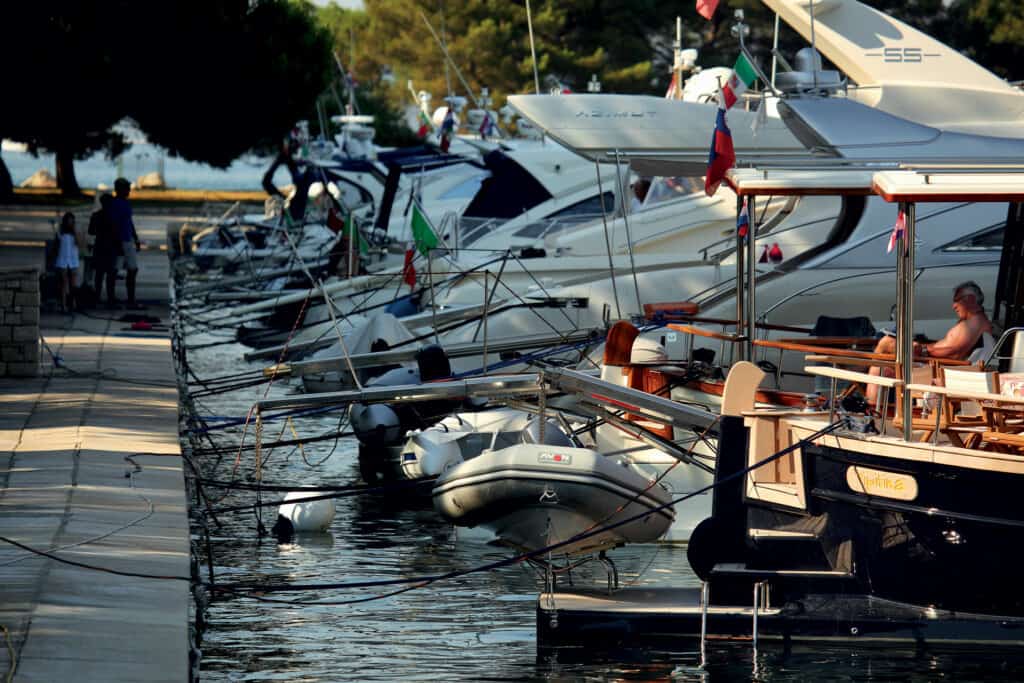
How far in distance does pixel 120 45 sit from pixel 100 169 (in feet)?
516

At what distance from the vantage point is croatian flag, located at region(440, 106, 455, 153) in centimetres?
3148

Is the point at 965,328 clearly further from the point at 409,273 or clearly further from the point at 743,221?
the point at 409,273

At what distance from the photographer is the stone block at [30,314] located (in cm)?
1808

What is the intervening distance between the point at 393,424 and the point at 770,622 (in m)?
6.52

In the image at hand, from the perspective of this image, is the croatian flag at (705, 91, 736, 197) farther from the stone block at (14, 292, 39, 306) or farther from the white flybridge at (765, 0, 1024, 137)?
the stone block at (14, 292, 39, 306)

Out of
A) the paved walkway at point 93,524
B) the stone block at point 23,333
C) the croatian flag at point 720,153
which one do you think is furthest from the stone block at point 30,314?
the croatian flag at point 720,153

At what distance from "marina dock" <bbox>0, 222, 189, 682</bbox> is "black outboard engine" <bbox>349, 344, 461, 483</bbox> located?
188 centimetres

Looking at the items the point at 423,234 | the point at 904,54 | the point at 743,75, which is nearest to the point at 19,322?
the point at 423,234

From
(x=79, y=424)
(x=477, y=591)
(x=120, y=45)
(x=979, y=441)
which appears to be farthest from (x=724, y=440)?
(x=120, y=45)

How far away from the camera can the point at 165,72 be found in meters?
45.6

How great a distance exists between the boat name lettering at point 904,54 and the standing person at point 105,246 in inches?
486

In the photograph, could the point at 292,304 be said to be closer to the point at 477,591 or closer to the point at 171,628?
the point at 477,591

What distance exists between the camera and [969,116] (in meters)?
18.6

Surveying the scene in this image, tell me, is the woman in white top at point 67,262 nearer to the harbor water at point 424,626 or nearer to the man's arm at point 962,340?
the harbor water at point 424,626
